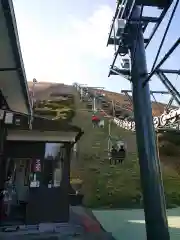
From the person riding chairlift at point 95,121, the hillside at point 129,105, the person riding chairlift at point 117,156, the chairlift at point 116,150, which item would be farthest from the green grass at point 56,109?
the person riding chairlift at point 117,156

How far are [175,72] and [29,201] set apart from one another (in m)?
5.84

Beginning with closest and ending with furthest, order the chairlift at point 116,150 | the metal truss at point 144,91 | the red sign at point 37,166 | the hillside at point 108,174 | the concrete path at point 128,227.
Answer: the metal truss at point 144,91 → the concrete path at point 128,227 → the red sign at point 37,166 → the hillside at point 108,174 → the chairlift at point 116,150

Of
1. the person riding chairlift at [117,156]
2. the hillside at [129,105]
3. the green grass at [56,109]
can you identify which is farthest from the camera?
the green grass at [56,109]

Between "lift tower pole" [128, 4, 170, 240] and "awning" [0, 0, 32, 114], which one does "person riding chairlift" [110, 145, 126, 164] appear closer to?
"lift tower pole" [128, 4, 170, 240]

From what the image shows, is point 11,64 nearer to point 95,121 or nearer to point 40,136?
point 40,136

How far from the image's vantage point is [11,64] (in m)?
4.91

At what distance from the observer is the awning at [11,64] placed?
3453 millimetres

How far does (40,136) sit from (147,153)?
3.65m

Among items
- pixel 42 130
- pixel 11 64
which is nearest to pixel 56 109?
pixel 42 130

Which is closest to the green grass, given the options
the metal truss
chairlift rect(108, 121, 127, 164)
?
chairlift rect(108, 121, 127, 164)

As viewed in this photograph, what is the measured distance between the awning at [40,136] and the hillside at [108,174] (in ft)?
22.6

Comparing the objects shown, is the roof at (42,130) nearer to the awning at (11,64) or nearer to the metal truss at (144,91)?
the awning at (11,64)

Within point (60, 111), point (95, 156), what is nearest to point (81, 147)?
point (95, 156)

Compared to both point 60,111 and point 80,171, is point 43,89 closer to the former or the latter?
point 60,111
